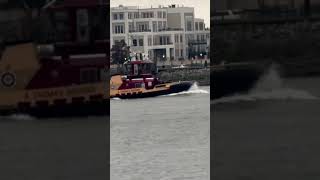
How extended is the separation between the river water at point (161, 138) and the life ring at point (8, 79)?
7.29 feet

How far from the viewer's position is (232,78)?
411 cm

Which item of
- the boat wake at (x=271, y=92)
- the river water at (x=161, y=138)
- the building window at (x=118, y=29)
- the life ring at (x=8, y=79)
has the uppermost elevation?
the building window at (x=118, y=29)

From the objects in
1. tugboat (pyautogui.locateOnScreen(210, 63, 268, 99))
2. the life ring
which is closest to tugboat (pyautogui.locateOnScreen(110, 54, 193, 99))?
tugboat (pyautogui.locateOnScreen(210, 63, 268, 99))

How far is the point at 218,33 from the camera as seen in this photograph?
164 inches

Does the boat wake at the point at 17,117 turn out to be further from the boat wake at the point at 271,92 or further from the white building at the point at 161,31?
the white building at the point at 161,31

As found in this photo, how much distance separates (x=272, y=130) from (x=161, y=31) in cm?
3270

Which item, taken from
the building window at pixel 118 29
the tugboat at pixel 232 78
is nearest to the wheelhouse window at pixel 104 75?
the tugboat at pixel 232 78

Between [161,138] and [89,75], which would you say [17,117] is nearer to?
[89,75]

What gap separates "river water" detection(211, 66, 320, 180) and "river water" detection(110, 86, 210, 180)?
1.82 m

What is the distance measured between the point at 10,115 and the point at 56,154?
340 millimetres

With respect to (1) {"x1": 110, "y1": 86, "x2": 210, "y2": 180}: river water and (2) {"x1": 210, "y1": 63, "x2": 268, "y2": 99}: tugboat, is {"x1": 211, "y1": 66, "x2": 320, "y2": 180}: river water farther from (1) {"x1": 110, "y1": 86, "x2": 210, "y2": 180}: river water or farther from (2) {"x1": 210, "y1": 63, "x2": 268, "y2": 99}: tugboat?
(1) {"x1": 110, "y1": 86, "x2": 210, "y2": 180}: river water

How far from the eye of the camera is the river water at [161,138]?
6602 millimetres

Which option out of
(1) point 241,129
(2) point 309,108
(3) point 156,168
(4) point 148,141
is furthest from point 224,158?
(4) point 148,141

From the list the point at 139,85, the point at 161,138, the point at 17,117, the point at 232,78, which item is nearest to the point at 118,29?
the point at 139,85
